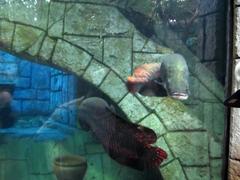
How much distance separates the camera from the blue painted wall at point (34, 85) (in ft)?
9.28

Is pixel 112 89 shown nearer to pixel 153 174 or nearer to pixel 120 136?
pixel 120 136

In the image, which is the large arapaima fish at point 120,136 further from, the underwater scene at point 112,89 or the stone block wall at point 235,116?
the stone block wall at point 235,116

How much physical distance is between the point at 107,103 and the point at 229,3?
124 cm

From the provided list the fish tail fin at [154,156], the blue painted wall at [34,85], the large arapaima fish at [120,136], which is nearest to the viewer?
the blue painted wall at [34,85]

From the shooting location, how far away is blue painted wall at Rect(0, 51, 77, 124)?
2828 mm

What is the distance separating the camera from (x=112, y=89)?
2994 mm

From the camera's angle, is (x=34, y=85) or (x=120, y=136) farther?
(x=120, y=136)

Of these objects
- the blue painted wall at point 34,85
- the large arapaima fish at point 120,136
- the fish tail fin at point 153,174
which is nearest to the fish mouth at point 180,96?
the large arapaima fish at point 120,136

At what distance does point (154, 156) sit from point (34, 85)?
3.48 feet

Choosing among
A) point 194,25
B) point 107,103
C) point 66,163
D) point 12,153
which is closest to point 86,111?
point 107,103

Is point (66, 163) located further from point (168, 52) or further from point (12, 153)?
point (168, 52)

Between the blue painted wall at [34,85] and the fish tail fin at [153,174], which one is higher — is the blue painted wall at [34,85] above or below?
above

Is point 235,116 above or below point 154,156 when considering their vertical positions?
above

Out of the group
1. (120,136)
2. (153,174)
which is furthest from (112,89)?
(153,174)
